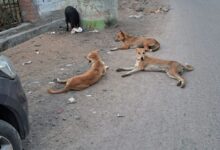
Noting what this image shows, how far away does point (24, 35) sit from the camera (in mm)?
10430

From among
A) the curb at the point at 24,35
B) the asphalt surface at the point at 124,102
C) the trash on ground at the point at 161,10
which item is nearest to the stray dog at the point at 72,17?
the curb at the point at 24,35

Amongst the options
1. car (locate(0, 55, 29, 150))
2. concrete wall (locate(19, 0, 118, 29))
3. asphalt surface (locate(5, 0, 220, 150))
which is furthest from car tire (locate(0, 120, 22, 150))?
concrete wall (locate(19, 0, 118, 29))

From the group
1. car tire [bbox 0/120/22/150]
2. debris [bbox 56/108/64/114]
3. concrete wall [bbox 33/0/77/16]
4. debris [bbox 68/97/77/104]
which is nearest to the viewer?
car tire [bbox 0/120/22/150]

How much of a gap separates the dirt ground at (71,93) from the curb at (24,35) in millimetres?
164

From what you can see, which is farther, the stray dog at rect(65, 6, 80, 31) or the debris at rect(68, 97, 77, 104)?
the stray dog at rect(65, 6, 80, 31)

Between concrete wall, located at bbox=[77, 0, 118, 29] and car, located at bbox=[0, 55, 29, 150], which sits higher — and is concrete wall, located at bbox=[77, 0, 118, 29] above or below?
below

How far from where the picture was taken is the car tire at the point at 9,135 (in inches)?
161

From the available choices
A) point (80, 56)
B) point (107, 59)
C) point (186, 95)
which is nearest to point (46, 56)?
point (80, 56)

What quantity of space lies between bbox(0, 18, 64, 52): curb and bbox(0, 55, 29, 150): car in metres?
5.45

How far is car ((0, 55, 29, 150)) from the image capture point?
4.11 meters

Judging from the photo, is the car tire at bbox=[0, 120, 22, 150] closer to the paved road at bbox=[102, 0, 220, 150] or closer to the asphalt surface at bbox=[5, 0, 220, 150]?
the asphalt surface at bbox=[5, 0, 220, 150]

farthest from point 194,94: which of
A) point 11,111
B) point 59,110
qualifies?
point 11,111

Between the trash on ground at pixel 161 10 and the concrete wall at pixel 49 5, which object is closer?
the concrete wall at pixel 49 5

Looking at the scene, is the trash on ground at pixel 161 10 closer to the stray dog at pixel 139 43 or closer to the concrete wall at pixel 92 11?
the concrete wall at pixel 92 11
